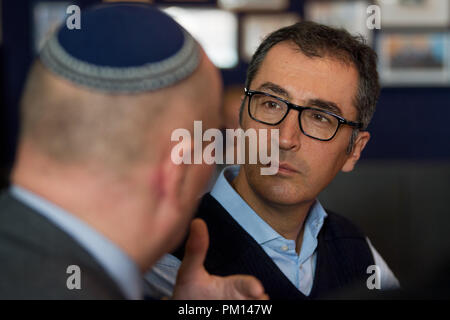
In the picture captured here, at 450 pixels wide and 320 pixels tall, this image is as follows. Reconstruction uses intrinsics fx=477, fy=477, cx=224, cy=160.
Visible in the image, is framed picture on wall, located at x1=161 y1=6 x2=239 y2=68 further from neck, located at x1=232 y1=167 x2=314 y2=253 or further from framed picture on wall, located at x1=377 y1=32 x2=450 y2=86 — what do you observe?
neck, located at x1=232 y1=167 x2=314 y2=253

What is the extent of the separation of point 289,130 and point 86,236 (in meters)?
0.47

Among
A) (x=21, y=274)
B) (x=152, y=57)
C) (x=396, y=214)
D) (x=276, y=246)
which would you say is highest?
(x=152, y=57)

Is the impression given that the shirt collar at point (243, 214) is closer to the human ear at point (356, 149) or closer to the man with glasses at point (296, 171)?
the man with glasses at point (296, 171)

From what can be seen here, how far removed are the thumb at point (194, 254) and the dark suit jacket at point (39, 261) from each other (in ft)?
0.61

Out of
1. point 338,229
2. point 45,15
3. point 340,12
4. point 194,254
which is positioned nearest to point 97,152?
point 194,254

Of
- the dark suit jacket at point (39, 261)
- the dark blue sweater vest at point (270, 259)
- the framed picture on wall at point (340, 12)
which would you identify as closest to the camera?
the dark suit jacket at point (39, 261)

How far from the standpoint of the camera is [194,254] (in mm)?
666

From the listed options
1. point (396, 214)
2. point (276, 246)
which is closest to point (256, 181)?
point (276, 246)

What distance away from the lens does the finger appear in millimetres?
588

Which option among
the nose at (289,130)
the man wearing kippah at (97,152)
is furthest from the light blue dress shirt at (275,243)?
the man wearing kippah at (97,152)

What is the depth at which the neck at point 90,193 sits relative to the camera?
0.47 m

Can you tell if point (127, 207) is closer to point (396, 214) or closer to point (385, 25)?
point (396, 214)
